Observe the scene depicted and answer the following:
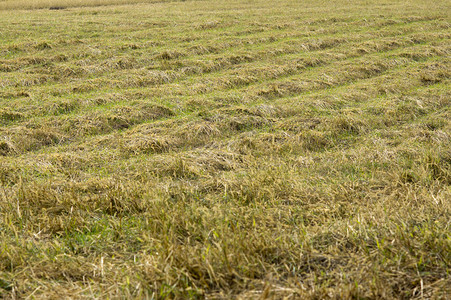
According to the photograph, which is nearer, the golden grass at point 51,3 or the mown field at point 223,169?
the mown field at point 223,169

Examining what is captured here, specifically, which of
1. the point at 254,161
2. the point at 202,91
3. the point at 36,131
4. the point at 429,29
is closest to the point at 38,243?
the point at 254,161

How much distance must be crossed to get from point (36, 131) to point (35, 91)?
250cm

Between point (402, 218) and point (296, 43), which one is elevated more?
point (296, 43)

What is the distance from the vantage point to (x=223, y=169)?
5113 mm

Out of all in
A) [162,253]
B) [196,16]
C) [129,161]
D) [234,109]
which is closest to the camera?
[162,253]

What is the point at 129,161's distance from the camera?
5.37m

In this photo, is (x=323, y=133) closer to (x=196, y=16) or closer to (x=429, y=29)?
(x=429, y=29)

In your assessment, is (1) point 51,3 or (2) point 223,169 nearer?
(2) point 223,169

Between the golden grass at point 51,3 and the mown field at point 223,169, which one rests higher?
the golden grass at point 51,3

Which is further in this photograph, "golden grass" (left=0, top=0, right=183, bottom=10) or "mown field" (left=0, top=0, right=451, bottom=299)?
"golden grass" (left=0, top=0, right=183, bottom=10)

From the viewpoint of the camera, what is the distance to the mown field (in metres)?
2.65

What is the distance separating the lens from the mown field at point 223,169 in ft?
8.70

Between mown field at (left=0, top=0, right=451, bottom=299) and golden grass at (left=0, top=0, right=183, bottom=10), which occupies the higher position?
golden grass at (left=0, top=0, right=183, bottom=10)

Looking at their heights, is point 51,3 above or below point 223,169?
above
